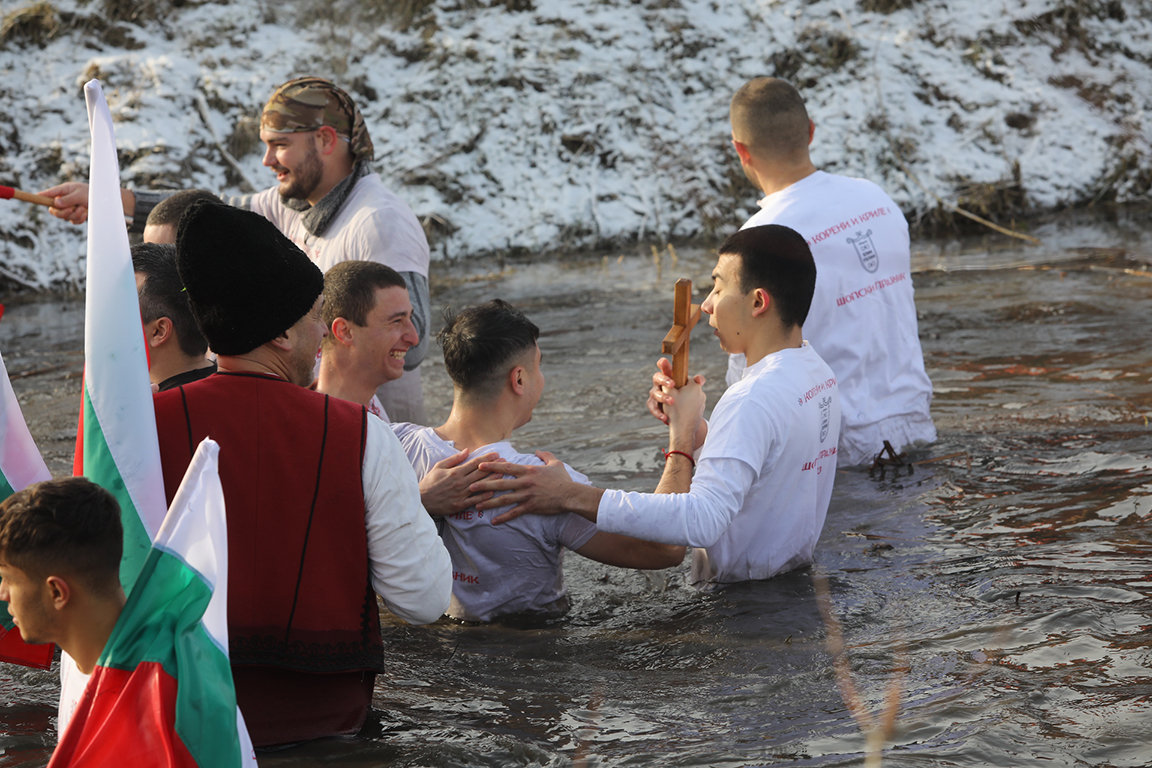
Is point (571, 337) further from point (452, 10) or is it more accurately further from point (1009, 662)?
point (452, 10)

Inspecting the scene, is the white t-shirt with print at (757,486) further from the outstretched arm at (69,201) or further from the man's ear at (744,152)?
the outstretched arm at (69,201)

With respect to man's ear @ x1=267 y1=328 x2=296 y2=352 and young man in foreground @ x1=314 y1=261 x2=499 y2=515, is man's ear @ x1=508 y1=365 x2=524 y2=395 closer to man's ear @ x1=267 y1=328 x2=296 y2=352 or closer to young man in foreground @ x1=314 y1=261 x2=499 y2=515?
young man in foreground @ x1=314 y1=261 x2=499 y2=515

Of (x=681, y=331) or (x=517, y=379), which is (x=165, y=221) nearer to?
(x=517, y=379)

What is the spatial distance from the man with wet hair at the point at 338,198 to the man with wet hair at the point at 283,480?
245 cm

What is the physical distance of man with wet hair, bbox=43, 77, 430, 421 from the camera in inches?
208

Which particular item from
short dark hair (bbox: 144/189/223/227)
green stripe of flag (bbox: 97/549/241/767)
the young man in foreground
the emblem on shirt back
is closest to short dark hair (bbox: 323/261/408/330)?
the young man in foreground

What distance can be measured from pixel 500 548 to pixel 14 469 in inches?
65.3

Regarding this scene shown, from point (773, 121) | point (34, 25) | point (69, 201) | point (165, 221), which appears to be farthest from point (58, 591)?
point (34, 25)

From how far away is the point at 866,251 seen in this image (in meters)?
5.36

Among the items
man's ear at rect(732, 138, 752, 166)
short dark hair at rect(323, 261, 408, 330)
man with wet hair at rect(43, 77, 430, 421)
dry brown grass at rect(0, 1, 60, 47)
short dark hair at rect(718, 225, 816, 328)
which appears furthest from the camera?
dry brown grass at rect(0, 1, 60, 47)

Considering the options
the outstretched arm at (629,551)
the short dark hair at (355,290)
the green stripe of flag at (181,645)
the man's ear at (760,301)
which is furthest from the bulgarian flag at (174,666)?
the man's ear at (760,301)

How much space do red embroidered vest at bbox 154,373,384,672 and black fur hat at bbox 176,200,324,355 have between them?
0.13m

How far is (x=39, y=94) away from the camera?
14.1m

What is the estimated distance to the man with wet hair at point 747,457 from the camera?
3643 mm
